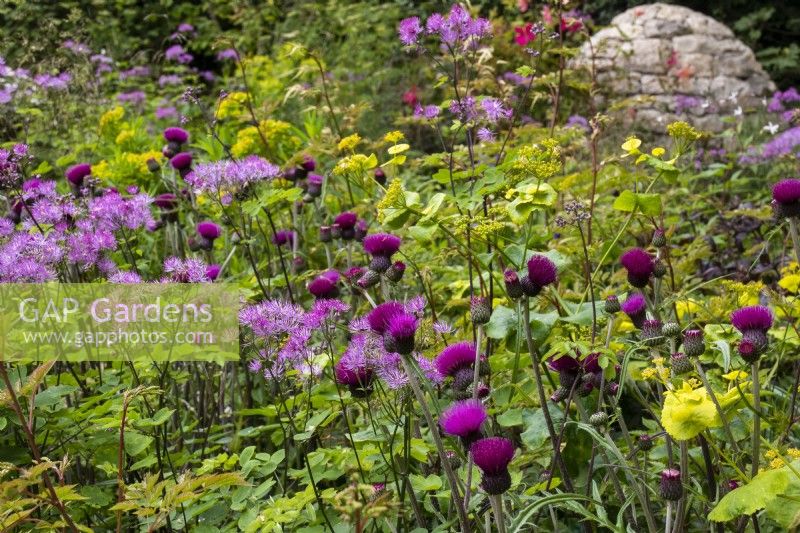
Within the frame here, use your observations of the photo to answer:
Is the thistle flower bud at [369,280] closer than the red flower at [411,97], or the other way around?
the thistle flower bud at [369,280]

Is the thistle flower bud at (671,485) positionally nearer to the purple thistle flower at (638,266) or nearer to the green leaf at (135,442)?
the purple thistle flower at (638,266)

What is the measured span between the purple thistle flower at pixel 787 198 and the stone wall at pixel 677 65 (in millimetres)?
5033

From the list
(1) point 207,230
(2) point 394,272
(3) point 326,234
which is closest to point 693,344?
(2) point 394,272

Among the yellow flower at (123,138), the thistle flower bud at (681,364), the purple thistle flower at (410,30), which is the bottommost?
the yellow flower at (123,138)

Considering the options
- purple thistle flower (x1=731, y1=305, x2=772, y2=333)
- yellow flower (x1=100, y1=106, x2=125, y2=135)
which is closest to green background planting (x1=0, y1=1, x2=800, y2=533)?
purple thistle flower (x1=731, y1=305, x2=772, y2=333)

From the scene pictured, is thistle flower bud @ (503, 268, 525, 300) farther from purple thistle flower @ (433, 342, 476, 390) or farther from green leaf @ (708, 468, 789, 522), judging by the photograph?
green leaf @ (708, 468, 789, 522)

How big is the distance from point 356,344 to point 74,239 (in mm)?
968

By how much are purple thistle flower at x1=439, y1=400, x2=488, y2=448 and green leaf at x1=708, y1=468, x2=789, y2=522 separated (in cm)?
38

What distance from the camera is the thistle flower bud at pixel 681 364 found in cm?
158

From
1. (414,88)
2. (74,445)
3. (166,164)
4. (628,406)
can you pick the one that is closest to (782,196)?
(628,406)

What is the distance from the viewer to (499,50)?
767 centimetres

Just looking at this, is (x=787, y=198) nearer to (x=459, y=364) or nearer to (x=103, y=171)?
(x=459, y=364)

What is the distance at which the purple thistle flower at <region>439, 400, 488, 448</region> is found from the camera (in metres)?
1.33

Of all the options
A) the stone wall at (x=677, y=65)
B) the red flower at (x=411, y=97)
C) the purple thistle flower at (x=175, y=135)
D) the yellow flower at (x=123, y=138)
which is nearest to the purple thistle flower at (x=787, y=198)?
the purple thistle flower at (x=175, y=135)
